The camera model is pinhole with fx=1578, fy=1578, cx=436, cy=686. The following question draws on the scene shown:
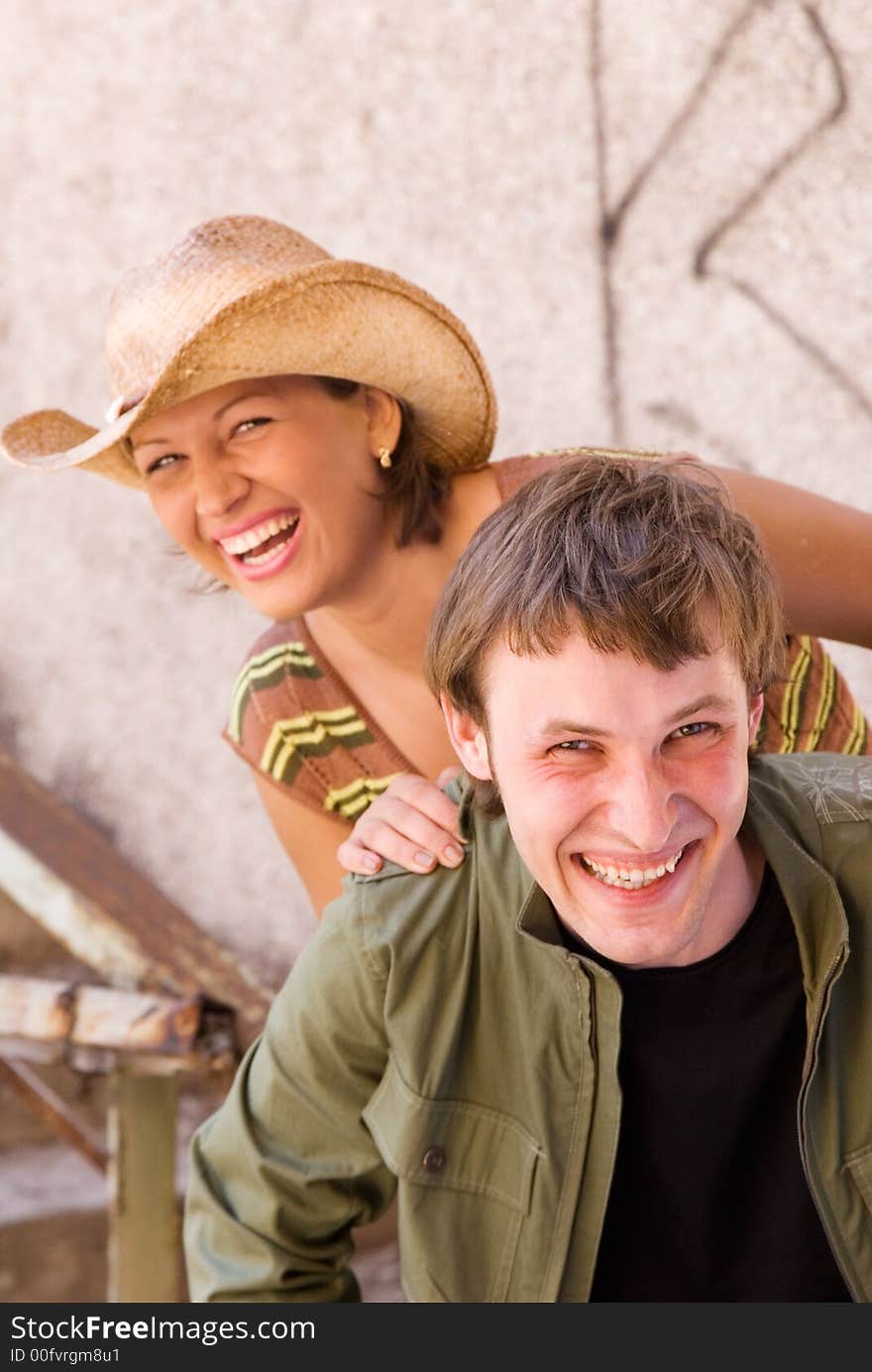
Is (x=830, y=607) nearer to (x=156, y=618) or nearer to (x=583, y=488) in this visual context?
(x=583, y=488)

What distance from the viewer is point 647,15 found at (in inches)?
105

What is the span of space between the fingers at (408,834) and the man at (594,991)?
0.02m

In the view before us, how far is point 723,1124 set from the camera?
4.99 feet

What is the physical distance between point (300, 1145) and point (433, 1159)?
0.46ft

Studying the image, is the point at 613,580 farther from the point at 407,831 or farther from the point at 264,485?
the point at 264,485

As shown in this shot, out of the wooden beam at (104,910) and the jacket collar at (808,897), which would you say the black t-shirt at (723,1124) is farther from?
the wooden beam at (104,910)

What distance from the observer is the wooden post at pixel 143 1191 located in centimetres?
270

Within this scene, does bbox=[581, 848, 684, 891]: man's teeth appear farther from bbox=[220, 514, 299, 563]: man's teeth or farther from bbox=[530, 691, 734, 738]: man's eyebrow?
bbox=[220, 514, 299, 563]: man's teeth

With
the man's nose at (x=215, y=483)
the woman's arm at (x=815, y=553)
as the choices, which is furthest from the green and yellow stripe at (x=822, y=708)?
the man's nose at (x=215, y=483)

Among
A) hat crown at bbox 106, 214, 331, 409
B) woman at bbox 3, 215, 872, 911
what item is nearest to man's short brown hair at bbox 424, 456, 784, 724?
woman at bbox 3, 215, 872, 911

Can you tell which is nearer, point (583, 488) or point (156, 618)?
point (583, 488)

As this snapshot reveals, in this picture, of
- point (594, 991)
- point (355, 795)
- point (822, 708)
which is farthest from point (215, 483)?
point (822, 708)
